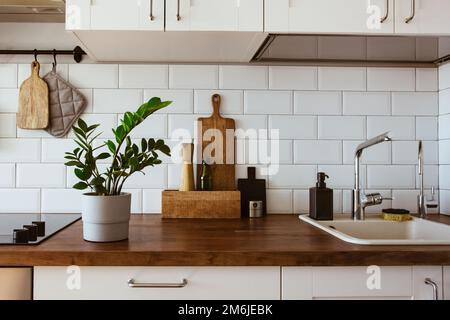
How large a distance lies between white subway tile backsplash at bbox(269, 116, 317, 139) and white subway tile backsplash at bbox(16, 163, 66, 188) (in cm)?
89

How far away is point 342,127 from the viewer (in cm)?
178

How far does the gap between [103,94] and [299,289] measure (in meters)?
1.12

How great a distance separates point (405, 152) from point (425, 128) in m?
0.13

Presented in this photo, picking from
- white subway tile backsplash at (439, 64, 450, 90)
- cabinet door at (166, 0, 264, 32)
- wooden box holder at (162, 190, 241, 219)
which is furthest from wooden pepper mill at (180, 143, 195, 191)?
white subway tile backsplash at (439, 64, 450, 90)

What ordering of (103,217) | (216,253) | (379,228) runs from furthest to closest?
(379,228) < (103,217) < (216,253)

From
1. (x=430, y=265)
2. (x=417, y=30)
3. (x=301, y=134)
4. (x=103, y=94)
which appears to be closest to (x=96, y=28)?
(x=103, y=94)

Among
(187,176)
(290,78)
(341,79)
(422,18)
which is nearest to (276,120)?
(290,78)

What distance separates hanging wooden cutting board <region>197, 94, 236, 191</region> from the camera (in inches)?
68.4

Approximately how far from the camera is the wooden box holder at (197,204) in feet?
5.30

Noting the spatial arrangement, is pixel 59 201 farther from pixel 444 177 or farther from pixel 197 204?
pixel 444 177

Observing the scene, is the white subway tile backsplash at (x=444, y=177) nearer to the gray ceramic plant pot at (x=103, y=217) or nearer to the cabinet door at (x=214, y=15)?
the cabinet door at (x=214, y=15)

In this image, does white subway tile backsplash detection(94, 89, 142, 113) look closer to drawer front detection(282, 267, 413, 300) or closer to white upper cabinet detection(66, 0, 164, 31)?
white upper cabinet detection(66, 0, 164, 31)

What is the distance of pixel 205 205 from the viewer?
1.62 metres

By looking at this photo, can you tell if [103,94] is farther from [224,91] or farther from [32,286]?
[32,286]
